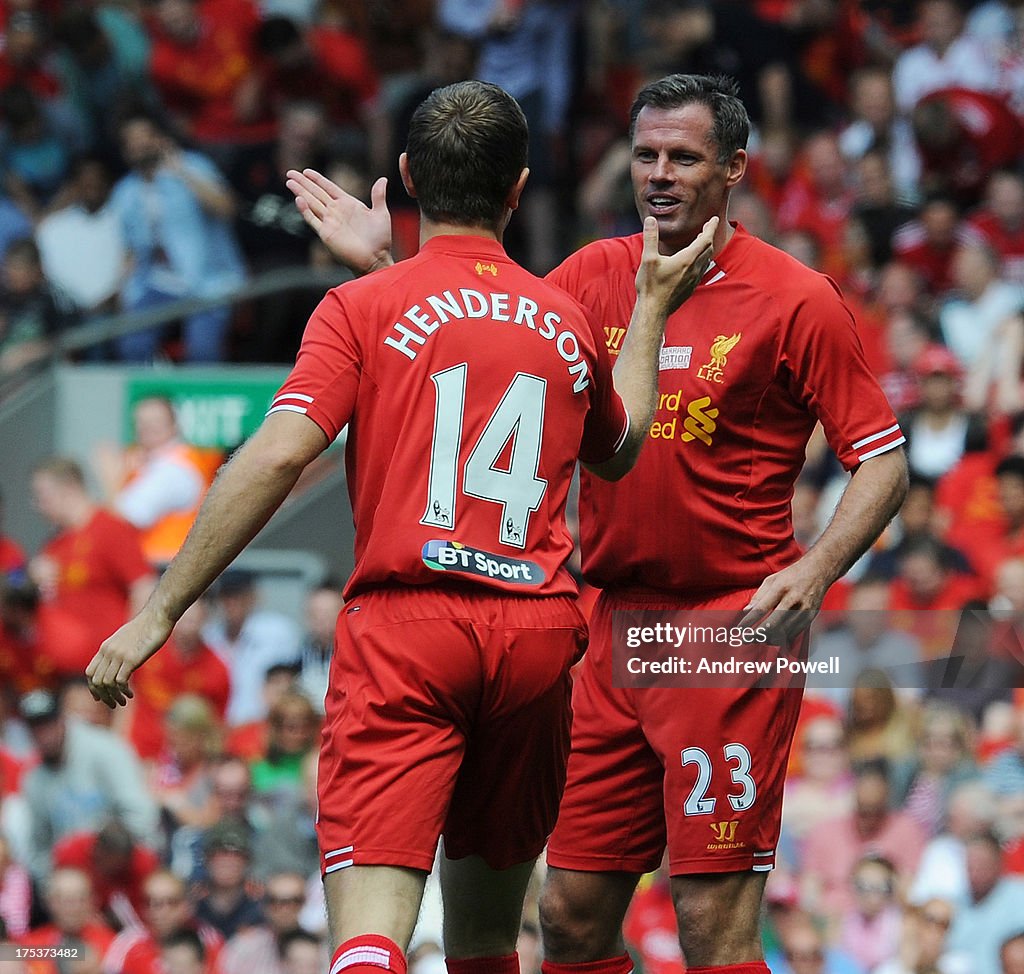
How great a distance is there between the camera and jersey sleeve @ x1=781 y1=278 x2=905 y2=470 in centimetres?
548

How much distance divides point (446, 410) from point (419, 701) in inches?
26.2

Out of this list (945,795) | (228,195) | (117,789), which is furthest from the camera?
(228,195)

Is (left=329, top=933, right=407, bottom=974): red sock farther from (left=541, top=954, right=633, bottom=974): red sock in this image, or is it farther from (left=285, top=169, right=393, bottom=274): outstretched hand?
(left=285, top=169, right=393, bottom=274): outstretched hand

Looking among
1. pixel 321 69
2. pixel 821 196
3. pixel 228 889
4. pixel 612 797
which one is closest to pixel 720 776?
pixel 612 797

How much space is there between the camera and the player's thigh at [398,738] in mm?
4703

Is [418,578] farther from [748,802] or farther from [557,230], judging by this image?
[557,230]

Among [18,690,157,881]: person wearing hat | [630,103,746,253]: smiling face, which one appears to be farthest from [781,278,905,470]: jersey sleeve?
[18,690,157,881]: person wearing hat

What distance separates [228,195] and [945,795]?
276 inches

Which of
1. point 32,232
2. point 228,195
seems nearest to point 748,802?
point 228,195

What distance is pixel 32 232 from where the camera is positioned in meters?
14.3

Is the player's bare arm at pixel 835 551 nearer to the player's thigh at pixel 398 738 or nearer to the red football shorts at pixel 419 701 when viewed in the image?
the red football shorts at pixel 419 701

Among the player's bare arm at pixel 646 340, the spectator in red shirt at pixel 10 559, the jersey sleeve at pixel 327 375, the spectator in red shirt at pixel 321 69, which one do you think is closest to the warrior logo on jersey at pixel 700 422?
the player's bare arm at pixel 646 340

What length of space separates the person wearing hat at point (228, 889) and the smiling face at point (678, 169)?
462 centimetres

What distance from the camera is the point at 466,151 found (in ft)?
15.6
